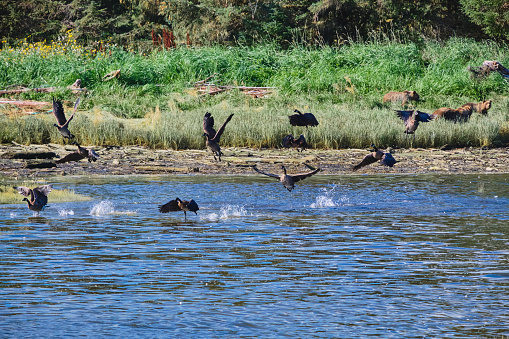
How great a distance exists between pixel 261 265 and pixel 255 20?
26437 mm

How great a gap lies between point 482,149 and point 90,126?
9.55 meters

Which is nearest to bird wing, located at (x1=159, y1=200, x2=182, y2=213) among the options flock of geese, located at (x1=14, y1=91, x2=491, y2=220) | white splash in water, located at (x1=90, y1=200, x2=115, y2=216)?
flock of geese, located at (x1=14, y1=91, x2=491, y2=220)

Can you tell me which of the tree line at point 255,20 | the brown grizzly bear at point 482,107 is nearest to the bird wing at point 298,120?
the brown grizzly bear at point 482,107

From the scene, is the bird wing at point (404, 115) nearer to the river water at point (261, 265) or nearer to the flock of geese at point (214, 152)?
the flock of geese at point (214, 152)

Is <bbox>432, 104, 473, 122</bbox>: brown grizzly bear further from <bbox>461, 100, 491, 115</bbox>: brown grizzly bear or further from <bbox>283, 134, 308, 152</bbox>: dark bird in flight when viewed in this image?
<bbox>283, 134, 308, 152</bbox>: dark bird in flight

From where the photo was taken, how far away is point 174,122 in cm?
1909

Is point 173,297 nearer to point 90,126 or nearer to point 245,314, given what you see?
point 245,314

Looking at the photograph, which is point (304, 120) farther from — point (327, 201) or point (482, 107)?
point (482, 107)

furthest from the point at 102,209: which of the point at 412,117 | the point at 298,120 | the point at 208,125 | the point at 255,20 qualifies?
the point at 255,20

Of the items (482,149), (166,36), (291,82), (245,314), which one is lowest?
(245,314)

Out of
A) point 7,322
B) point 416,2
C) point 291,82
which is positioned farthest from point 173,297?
point 416,2

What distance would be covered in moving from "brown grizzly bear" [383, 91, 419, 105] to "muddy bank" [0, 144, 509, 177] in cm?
345

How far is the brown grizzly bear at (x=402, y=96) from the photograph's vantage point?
Answer: 21422 millimetres

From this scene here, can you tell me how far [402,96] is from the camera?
845 inches
